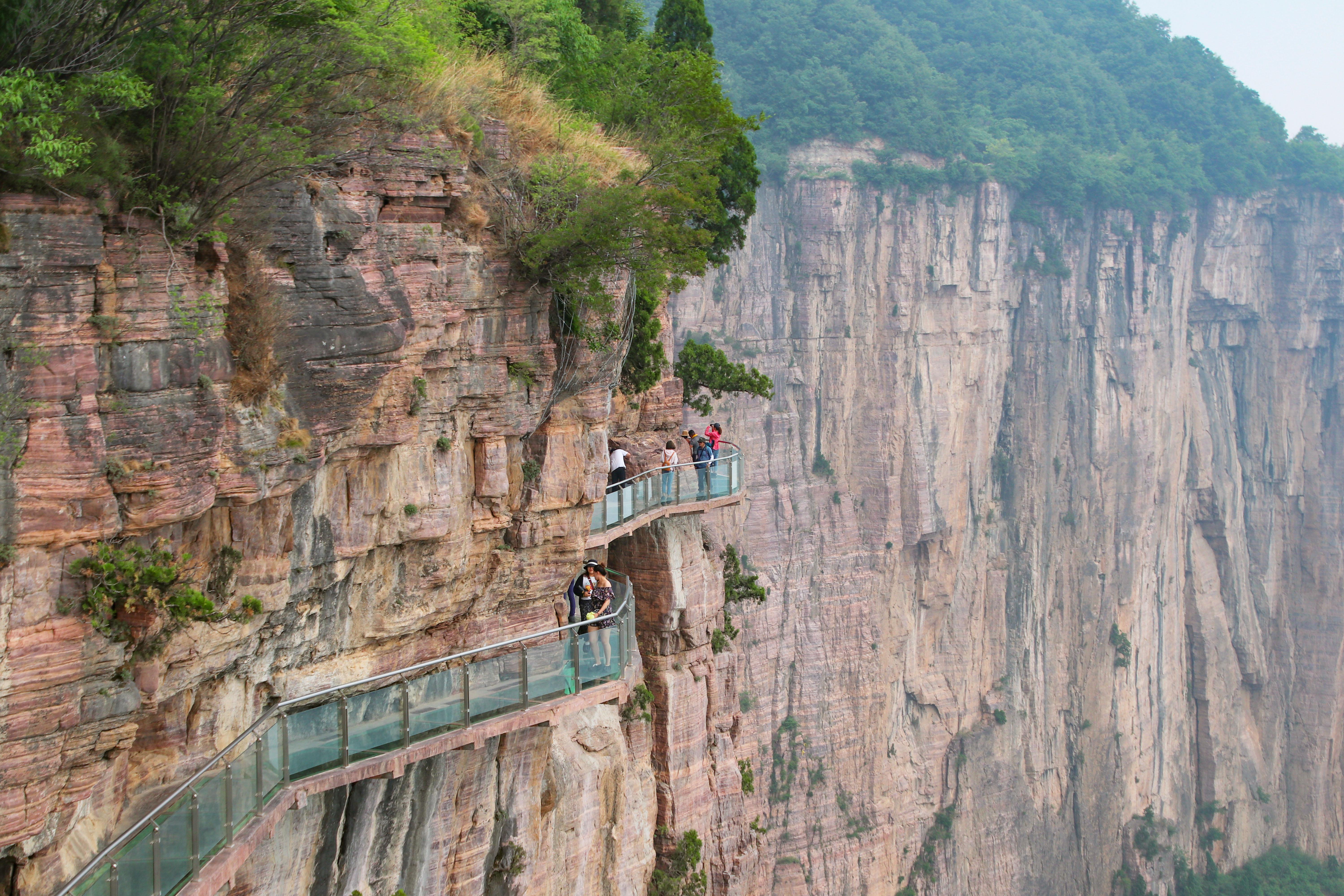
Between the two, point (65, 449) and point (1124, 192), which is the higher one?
point (1124, 192)

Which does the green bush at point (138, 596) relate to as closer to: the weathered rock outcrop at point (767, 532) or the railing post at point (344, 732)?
the weathered rock outcrop at point (767, 532)

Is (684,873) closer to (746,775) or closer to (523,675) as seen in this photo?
(746,775)

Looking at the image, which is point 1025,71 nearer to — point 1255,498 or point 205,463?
point 1255,498

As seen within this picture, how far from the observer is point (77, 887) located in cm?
722

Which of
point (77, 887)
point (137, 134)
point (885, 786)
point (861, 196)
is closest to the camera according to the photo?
point (77, 887)

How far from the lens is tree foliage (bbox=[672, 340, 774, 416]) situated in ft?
78.8

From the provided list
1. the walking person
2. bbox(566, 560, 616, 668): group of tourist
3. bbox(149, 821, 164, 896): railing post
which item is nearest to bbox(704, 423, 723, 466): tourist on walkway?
the walking person

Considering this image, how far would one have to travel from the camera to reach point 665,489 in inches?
685

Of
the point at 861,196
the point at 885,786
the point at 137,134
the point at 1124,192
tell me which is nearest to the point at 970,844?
the point at 885,786

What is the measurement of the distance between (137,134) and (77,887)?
5.16m

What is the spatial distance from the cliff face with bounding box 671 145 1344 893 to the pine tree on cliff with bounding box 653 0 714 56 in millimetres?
19724

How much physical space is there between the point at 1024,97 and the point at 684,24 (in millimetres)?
41676

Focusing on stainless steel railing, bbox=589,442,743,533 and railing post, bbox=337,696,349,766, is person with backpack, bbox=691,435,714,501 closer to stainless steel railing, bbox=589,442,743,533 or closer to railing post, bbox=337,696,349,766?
stainless steel railing, bbox=589,442,743,533

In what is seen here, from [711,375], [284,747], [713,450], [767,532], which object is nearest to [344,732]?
[284,747]
